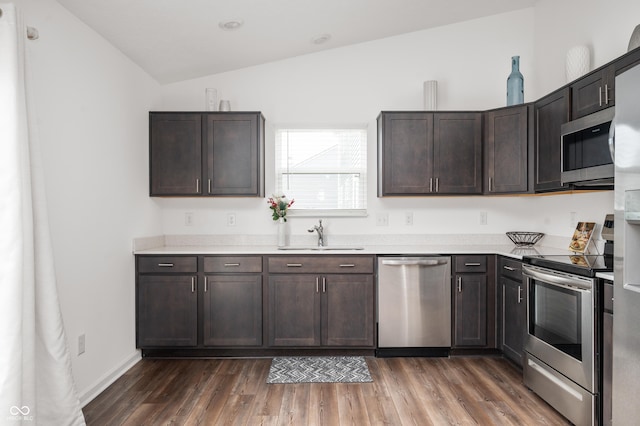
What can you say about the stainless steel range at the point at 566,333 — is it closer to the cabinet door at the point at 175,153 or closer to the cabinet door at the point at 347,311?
the cabinet door at the point at 347,311

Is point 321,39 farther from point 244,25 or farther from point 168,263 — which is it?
point 168,263

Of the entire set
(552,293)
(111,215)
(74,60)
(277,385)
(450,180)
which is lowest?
(277,385)

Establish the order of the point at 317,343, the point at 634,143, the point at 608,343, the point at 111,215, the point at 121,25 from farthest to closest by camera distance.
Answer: the point at 317,343
the point at 111,215
the point at 121,25
the point at 608,343
the point at 634,143

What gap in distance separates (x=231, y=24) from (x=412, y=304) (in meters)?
2.70

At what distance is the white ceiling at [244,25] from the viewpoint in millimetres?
2639

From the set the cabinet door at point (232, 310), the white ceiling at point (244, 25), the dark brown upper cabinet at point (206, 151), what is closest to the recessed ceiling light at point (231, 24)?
the white ceiling at point (244, 25)

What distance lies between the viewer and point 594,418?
Answer: 210 cm

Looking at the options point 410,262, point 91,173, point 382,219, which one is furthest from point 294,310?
point 91,173

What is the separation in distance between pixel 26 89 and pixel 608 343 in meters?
3.17

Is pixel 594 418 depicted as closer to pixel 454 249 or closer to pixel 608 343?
pixel 608 343

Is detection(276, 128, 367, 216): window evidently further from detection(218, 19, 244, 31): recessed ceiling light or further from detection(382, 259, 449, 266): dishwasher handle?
detection(218, 19, 244, 31): recessed ceiling light

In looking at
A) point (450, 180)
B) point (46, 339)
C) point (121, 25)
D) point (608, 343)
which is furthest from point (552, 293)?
point (121, 25)

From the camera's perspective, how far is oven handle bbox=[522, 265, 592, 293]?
220 cm

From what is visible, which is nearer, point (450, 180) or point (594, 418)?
point (594, 418)
